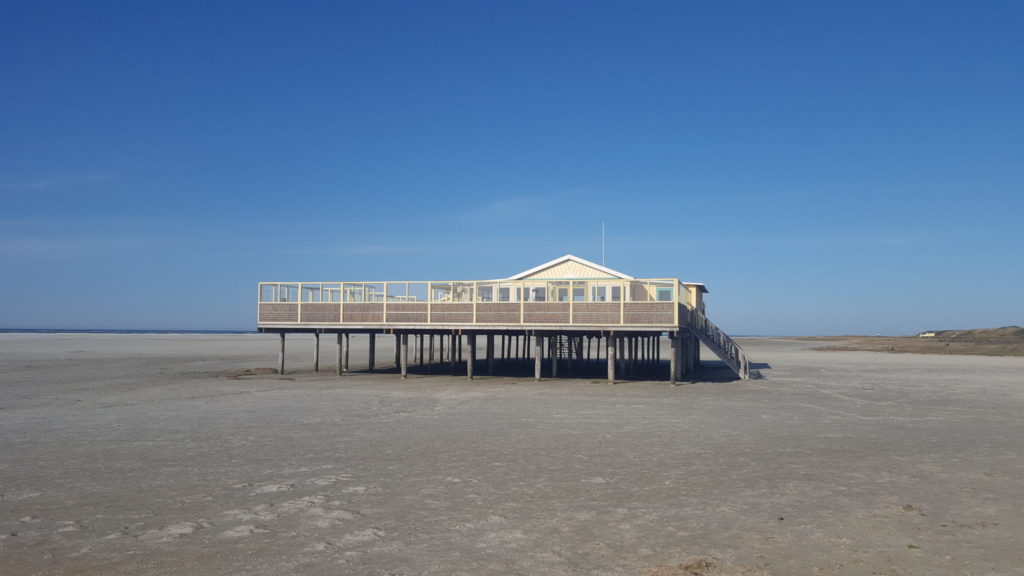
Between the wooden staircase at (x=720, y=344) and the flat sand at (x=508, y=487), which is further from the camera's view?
the wooden staircase at (x=720, y=344)

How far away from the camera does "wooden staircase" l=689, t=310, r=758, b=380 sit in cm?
3378

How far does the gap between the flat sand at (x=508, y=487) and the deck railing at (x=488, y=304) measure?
5.76 meters

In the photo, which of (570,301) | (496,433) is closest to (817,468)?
(496,433)

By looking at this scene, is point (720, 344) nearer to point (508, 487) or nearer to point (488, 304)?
point (488, 304)

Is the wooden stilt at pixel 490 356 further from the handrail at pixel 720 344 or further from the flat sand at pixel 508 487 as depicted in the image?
the flat sand at pixel 508 487

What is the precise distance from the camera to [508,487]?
38.4ft

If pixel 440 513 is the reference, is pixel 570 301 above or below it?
above

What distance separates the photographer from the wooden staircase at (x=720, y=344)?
111 feet

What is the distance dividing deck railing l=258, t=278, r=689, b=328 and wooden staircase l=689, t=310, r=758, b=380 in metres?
1.72

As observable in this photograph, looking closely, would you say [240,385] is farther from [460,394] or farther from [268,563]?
[268,563]

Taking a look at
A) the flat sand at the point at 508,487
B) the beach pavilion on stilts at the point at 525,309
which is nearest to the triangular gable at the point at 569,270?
the beach pavilion on stilts at the point at 525,309

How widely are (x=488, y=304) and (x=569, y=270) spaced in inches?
208

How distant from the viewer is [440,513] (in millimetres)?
10109

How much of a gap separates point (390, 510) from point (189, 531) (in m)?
2.51
